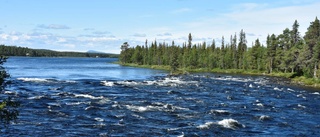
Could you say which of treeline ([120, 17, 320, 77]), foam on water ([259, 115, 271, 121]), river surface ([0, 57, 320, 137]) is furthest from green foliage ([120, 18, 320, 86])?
foam on water ([259, 115, 271, 121])

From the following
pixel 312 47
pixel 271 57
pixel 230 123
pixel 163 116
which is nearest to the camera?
pixel 230 123

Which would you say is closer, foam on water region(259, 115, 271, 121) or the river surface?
the river surface

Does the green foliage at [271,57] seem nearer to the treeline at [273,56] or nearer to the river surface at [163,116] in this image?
the treeline at [273,56]

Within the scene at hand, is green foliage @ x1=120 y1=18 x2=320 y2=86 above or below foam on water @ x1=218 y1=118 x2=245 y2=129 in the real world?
above

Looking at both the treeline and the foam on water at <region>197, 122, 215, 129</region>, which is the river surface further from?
the treeline

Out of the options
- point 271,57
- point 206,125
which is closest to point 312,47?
point 271,57

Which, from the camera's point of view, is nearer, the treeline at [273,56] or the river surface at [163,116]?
the river surface at [163,116]

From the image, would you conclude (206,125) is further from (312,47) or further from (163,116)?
(312,47)

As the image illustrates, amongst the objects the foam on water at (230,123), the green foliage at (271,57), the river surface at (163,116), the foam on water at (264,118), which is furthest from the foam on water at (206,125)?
the green foliage at (271,57)

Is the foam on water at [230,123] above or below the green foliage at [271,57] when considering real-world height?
below

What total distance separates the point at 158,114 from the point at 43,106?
15.8 m

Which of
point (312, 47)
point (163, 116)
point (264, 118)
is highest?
point (312, 47)

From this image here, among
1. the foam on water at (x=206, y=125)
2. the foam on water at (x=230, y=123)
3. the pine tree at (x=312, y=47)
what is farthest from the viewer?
the pine tree at (x=312, y=47)

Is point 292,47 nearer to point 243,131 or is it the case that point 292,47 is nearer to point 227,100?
point 227,100
